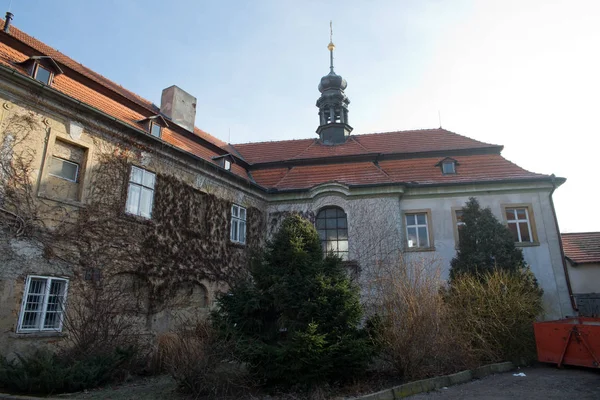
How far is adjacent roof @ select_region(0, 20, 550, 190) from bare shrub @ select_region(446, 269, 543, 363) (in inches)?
280

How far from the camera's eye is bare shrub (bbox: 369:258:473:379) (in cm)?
882

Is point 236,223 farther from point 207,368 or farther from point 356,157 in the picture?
point 207,368

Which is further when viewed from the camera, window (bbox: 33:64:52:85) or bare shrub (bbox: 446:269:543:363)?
window (bbox: 33:64:52:85)

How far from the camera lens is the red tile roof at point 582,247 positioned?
65.6 feet

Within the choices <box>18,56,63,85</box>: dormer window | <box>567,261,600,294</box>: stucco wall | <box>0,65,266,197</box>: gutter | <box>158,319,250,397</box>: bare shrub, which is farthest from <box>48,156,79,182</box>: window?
<box>567,261,600,294</box>: stucco wall

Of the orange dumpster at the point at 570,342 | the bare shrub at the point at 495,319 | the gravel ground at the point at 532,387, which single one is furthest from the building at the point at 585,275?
the gravel ground at the point at 532,387

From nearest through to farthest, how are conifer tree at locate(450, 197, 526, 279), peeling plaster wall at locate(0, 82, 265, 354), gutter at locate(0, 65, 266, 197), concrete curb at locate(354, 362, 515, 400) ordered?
concrete curb at locate(354, 362, 515, 400) → peeling plaster wall at locate(0, 82, 265, 354) → gutter at locate(0, 65, 266, 197) → conifer tree at locate(450, 197, 526, 279)

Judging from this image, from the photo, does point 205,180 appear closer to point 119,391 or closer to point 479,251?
point 119,391

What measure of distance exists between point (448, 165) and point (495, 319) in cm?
922

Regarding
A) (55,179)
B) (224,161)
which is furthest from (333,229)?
(55,179)

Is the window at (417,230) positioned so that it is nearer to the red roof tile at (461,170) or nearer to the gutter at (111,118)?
the red roof tile at (461,170)

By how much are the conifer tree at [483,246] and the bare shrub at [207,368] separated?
10078 millimetres

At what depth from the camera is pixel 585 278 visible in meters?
19.8

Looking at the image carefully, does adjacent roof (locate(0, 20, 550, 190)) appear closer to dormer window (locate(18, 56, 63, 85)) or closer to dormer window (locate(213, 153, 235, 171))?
dormer window (locate(213, 153, 235, 171))
